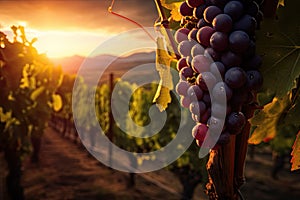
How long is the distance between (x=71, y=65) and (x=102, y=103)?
113268mm

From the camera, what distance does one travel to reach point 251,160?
13633mm

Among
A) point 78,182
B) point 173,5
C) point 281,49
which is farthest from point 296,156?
point 78,182

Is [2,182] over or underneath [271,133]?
underneath

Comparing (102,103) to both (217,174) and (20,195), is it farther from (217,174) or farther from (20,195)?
(217,174)

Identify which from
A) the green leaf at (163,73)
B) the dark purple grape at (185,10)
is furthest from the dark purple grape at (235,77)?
the green leaf at (163,73)

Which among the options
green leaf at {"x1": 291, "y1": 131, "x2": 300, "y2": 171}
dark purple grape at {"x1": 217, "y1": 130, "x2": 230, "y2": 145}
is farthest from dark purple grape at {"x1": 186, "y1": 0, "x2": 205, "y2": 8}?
green leaf at {"x1": 291, "y1": 131, "x2": 300, "y2": 171}

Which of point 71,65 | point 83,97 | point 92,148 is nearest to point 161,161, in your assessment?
point 92,148

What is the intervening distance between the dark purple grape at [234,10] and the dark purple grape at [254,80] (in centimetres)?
14

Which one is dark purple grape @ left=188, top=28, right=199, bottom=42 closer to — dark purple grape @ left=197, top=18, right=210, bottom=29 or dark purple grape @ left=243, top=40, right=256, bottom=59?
dark purple grape @ left=197, top=18, right=210, bottom=29

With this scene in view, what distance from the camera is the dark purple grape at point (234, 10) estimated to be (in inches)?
36.3

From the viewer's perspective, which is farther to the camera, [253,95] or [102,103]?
[102,103]

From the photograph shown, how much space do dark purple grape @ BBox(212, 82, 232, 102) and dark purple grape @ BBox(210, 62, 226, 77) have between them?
0.08 feet

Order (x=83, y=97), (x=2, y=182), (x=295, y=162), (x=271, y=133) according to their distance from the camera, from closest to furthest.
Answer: (x=295, y=162)
(x=271, y=133)
(x=2, y=182)
(x=83, y=97)

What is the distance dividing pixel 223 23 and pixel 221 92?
0.16 metres
